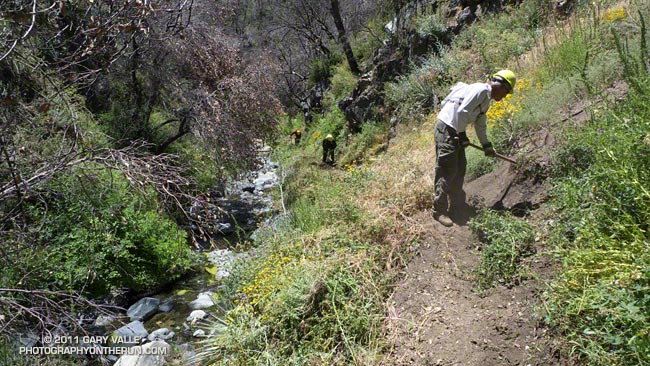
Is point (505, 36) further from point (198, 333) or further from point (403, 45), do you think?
point (198, 333)

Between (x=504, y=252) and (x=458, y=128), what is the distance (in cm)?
138

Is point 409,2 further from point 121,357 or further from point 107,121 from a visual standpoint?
point 121,357

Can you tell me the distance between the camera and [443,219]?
4.78m

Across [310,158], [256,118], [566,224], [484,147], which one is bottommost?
[310,158]

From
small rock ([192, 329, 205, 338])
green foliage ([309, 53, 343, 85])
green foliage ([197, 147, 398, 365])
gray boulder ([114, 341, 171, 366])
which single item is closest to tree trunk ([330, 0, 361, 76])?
green foliage ([309, 53, 343, 85])

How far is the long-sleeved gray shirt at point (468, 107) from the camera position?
430 cm

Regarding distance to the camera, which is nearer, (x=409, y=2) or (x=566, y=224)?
(x=566, y=224)

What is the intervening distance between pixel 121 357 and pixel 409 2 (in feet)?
40.4

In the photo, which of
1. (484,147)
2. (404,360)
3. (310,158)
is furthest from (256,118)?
(404,360)

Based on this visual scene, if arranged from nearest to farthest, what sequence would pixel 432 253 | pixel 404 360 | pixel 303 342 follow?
pixel 404 360, pixel 303 342, pixel 432 253

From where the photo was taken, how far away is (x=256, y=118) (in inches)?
385

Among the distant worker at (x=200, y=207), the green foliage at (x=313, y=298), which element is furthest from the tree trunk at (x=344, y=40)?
the distant worker at (x=200, y=207)

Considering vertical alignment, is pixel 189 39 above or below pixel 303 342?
above

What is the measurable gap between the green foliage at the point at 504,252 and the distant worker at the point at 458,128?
2.61 feet
